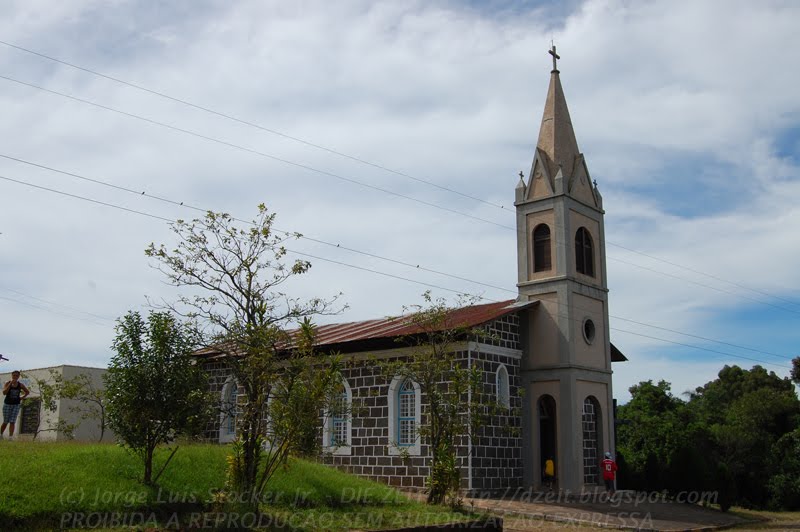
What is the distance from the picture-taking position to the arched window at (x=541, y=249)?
28.3m

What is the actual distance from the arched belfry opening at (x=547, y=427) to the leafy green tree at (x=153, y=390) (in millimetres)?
14526

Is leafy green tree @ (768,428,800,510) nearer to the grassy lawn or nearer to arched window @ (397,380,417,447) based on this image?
arched window @ (397,380,417,447)

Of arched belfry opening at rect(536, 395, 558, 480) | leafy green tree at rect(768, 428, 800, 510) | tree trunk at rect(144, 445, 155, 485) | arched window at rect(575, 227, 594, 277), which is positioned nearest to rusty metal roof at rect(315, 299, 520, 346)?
arched window at rect(575, 227, 594, 277)

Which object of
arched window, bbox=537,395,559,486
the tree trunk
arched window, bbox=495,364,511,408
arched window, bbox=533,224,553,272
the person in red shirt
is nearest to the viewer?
the tree trunk

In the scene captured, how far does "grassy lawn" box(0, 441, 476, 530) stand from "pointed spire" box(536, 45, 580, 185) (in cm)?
1495

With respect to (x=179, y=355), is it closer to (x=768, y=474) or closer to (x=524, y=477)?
(x=524, y=477)

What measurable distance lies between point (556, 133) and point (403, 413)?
1233 centimetres

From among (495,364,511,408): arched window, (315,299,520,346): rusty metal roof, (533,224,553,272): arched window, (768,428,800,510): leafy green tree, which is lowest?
(768,428,800,510): leafy green tree

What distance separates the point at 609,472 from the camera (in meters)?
26.5

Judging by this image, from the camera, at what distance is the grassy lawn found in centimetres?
1380

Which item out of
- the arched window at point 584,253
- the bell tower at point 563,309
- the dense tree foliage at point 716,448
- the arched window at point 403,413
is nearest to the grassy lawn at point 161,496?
the arched window at point 403,413

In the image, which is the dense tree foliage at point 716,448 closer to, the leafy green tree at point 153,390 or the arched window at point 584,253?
the arched window at point 584,253

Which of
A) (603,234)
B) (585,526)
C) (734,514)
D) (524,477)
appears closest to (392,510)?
(585,526)

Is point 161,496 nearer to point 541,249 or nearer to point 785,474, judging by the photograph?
point 541,249
